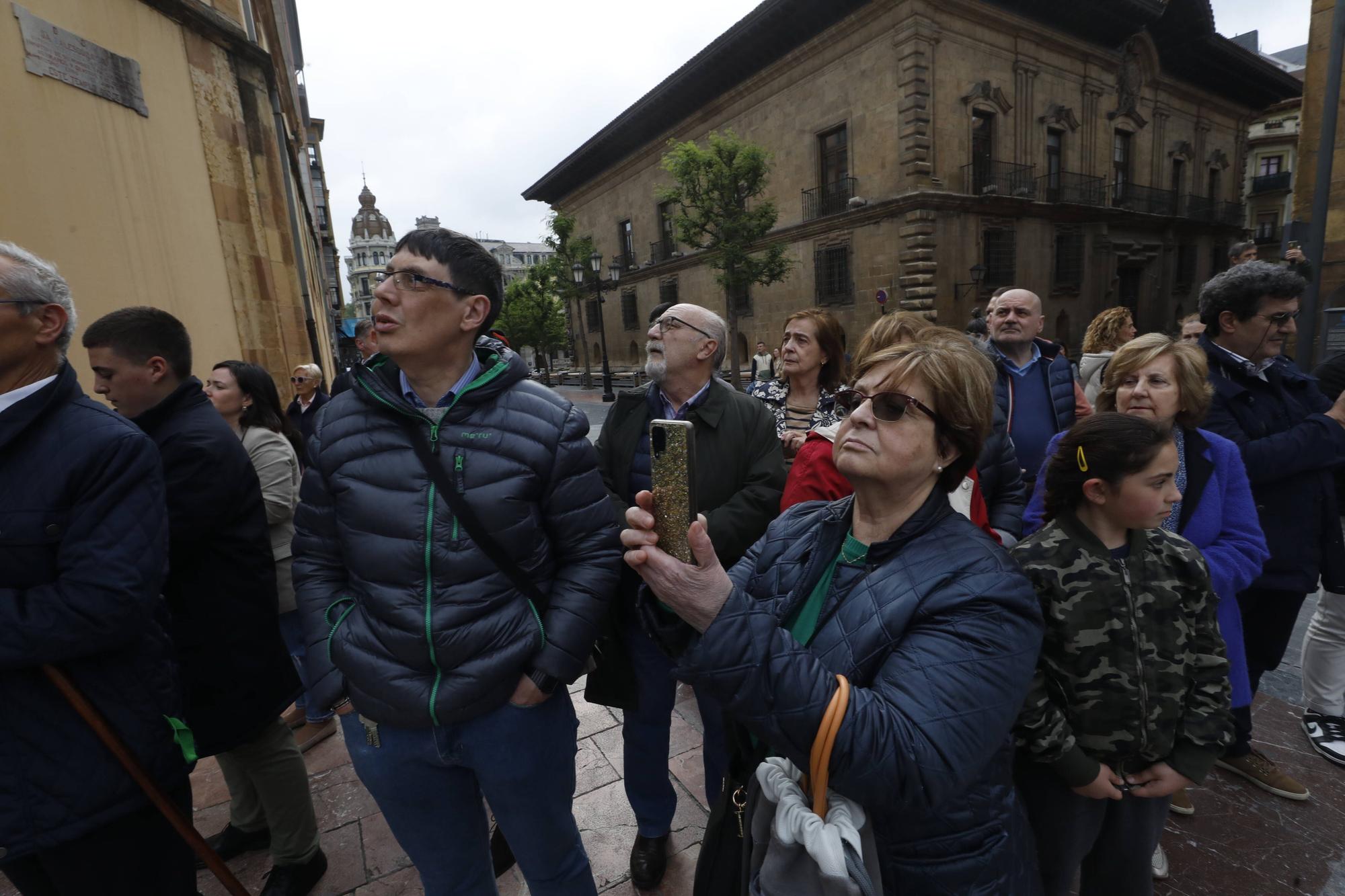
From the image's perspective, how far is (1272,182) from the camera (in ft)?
112

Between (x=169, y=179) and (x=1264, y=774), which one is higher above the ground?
(x=169, y=179)

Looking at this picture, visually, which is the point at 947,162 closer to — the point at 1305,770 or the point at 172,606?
the point at 1305,770

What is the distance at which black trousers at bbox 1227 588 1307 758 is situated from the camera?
2.81 meters

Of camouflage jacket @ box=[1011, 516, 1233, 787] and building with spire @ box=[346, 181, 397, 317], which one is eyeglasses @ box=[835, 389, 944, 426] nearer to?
camouflage jacket @ box=[1011, 516, 1233, 787]

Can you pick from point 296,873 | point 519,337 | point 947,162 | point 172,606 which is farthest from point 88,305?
point 519,337

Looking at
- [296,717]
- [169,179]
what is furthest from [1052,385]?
[169,179]

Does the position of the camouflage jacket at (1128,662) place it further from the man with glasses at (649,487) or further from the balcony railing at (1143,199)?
the balcony railing at (1143,199)

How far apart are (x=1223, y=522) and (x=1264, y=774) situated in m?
1.40

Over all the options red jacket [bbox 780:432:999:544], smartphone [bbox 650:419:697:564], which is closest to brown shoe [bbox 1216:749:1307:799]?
red jacket [bbox 780:432:999:544]

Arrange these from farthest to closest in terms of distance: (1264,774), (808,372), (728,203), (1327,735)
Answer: (728,203), (808,372), (1327,735), (1264,774)

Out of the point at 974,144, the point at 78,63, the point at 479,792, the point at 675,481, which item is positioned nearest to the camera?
the point at 675,481

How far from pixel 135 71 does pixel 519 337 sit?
122 ft

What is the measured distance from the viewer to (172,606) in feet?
6.92

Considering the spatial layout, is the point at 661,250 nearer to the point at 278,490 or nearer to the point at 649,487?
the point at 278,490
